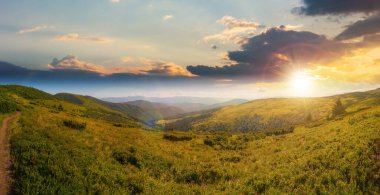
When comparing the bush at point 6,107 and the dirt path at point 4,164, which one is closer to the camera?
the dirt path at point 4,164

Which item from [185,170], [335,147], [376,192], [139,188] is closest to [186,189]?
[139,188]

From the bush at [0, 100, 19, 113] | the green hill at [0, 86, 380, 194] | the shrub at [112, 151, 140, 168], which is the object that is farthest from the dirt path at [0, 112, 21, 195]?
the bush at [0, 100, 19, 113]

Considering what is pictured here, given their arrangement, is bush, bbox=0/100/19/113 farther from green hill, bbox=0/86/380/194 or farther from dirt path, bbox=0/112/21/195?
dirt path, bbox=0/112/21/195

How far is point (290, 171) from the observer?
19172 millimetres

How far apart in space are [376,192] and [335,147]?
30.3 feet

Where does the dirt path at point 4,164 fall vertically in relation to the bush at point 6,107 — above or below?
below

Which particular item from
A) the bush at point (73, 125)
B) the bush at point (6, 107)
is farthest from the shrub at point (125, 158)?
the bush at point (6, 107)

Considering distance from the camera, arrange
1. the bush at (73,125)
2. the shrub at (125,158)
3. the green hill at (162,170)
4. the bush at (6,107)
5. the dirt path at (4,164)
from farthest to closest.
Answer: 1. the bush at (6,107)
2. the bush at (73,125)
3. the shrub at (125,158)
4. the green hill at (162,170)
5. the dirt path at (4,164)

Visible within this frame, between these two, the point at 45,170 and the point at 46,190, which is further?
the point at 45,170

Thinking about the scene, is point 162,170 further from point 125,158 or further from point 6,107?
point 6,107

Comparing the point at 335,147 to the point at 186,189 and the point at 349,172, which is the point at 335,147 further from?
the point at 186,189

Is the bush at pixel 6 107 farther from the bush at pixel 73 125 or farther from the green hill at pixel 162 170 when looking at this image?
the bush at pixel 73 125

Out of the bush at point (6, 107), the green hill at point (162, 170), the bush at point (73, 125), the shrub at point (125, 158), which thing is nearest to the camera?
the green hill at point (162, 170)

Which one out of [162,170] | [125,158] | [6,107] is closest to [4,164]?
[125,158]
